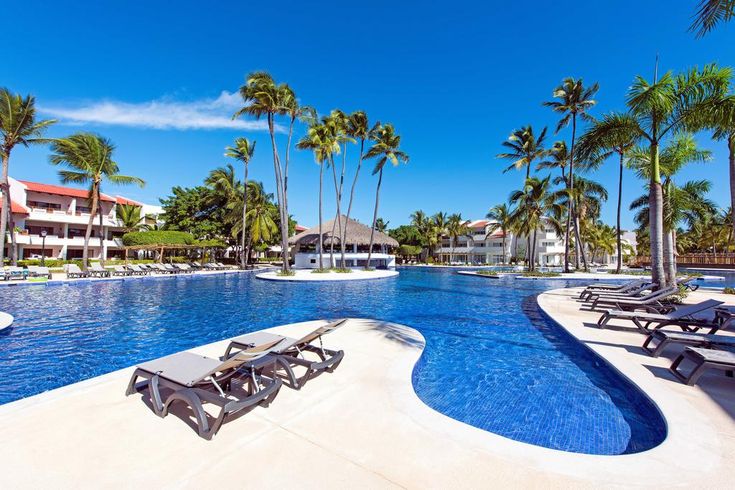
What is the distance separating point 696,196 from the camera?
2495 cm

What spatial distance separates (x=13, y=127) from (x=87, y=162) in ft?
13.6

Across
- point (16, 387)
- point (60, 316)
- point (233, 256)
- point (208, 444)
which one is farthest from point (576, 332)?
point (233, 256)

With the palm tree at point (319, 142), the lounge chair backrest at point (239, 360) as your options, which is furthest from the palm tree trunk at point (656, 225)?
the palm tree at point (319, 142)

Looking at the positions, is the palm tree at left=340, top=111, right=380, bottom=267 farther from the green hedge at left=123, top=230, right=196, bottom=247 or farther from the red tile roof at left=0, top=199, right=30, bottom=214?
the red tile roof at left=0, top=199, right=30, bottom=214

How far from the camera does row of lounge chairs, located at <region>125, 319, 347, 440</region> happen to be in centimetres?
333

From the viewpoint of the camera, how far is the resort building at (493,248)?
58312 millimetres

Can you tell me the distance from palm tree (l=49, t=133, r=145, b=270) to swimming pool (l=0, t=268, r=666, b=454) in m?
13.8

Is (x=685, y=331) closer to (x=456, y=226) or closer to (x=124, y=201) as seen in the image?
(x=456, y=226)

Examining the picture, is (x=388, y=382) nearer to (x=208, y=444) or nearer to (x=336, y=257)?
(x=208, y=444)

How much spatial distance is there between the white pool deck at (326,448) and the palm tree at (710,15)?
21.8 feet

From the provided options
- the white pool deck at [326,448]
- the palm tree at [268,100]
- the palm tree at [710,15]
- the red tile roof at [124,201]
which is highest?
the palm tree at [268,100]

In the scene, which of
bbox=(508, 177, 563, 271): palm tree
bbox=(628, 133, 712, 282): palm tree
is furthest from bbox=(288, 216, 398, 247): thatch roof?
bbox=(628, 133, 712, 282): palm tree

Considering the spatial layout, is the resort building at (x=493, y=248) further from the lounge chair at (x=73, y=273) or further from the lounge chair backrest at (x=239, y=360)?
the lounge chair backrest at (x=239, y=360)

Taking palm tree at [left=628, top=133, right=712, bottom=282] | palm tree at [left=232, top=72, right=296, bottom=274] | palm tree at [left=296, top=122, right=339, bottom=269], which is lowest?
palm tree at [left=628, top=133, right=712, bottom=282]
